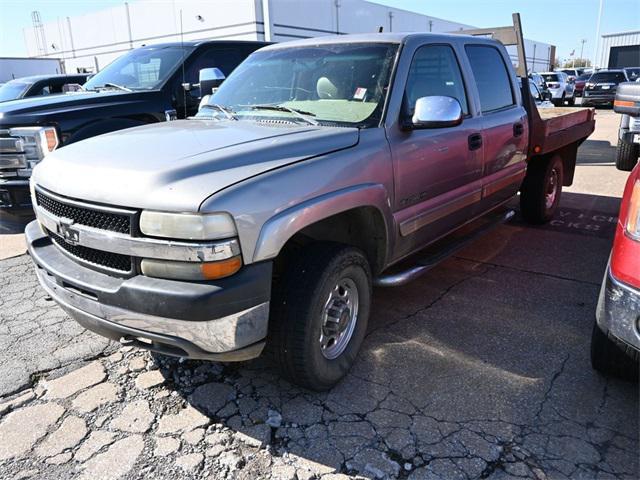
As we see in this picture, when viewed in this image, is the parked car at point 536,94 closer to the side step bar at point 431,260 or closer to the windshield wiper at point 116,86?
the side step bar at point 431,260

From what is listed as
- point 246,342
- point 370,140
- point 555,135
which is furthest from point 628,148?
point 246,342

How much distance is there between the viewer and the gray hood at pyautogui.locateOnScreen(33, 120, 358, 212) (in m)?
2.26

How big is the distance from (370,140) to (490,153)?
1.69 meters

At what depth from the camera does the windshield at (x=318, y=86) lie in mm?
3213

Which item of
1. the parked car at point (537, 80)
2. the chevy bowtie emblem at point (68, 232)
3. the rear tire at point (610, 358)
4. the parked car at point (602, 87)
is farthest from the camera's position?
the parked car at point (602, 87)

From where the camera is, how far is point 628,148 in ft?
27.8

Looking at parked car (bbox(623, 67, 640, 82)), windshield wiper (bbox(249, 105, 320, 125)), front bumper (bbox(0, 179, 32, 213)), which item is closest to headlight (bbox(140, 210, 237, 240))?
windshield wiper (bbox(249, 105, 320, 125))

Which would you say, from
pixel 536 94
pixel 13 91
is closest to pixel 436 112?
pixel 536 94

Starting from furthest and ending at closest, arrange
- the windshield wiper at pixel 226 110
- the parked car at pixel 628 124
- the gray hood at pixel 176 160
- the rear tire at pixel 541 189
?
1. the rear tire at pixel 541 189
2. the parked car at pixel 628 124
3. the windshield wiper at pixel 226 110
4. the gray hood at pixel 176 160

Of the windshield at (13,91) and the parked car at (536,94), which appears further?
the windshield at (13,91)

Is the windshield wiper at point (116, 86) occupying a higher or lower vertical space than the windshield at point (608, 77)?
higher

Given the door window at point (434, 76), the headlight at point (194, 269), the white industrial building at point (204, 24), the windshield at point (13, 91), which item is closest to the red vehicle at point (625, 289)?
the door window at point (434, 76)

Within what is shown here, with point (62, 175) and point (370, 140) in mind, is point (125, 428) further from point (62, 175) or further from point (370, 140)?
point (370, 140)

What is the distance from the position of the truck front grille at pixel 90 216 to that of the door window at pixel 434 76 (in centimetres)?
190
